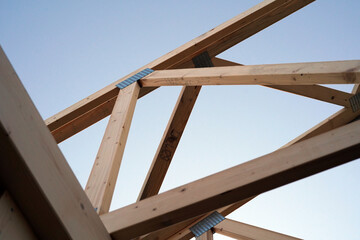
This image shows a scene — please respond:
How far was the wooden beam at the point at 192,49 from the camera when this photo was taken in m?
2.57

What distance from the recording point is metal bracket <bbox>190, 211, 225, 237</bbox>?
9.89ft

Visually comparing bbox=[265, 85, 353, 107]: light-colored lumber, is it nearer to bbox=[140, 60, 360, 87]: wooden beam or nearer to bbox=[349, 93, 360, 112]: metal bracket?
bbox=[349, 93, 360, 112]: metal bracket

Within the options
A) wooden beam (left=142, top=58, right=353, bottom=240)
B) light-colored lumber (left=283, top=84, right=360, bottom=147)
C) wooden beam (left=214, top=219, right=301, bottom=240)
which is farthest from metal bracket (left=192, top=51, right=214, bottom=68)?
wooden beam (left=214, top=219, right=301, bottom=240)

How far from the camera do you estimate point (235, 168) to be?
1170mm

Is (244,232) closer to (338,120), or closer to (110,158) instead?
(338,120)

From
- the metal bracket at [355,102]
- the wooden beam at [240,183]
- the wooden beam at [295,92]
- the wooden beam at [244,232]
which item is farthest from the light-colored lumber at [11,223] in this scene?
the metal bracket at [355,102]

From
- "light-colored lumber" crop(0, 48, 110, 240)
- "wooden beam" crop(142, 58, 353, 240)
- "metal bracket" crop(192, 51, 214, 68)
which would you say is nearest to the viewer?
"light-colored lumber" crop(0, 48, 110, 240)

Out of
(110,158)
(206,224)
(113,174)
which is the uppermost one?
(206,224)

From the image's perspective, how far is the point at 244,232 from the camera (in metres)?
3.08

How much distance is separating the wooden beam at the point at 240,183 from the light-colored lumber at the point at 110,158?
0.90ft

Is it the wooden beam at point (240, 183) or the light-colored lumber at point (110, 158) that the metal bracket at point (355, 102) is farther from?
the wooden beam at point (240, 183)

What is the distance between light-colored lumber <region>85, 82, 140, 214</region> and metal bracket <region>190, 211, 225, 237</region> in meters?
1.33

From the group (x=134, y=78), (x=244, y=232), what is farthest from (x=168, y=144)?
(x=244, y=232)

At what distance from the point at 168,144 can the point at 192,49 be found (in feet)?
2.31
